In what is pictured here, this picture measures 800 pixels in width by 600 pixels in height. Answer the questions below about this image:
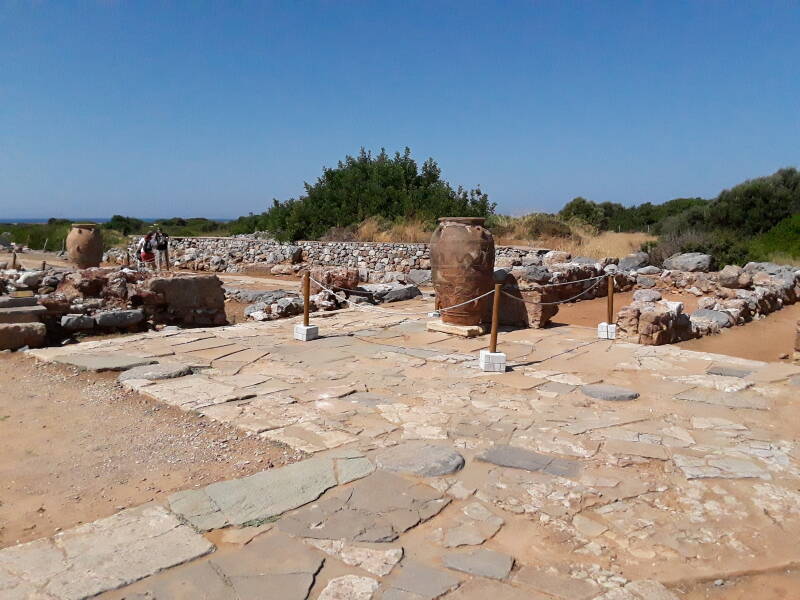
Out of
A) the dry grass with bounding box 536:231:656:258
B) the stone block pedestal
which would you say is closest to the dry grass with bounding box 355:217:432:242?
the dry grass with bounding box 536:231:656:258

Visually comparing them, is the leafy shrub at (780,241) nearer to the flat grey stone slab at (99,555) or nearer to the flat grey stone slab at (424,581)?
the flat grey stone slab at (424,581)

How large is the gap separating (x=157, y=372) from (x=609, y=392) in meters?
→ 4.15

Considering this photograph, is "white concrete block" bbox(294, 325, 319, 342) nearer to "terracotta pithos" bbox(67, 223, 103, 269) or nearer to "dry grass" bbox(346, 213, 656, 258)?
"terracotta pithos" bbox(67, 223, 103, 269)

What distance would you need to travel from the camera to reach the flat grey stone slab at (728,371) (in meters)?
5.97

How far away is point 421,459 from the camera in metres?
3.81

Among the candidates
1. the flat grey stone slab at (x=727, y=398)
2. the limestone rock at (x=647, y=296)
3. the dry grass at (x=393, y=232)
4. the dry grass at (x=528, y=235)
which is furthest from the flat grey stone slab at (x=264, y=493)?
the dry grass at (x=393, y=232)

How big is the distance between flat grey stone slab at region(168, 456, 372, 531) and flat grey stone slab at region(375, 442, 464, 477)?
0.15 m

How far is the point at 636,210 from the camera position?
43.4 meters

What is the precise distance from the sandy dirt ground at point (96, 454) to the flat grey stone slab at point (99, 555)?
0.65 ft

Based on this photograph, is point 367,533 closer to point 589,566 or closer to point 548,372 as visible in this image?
point 589,566

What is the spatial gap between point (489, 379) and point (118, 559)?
3.83m

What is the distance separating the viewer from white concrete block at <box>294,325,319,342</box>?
7559mm

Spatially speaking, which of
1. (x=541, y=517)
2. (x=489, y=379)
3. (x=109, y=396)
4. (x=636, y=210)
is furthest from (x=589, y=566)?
(x=636, y=210)

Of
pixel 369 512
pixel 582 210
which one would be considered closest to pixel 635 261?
pixel 369 512
